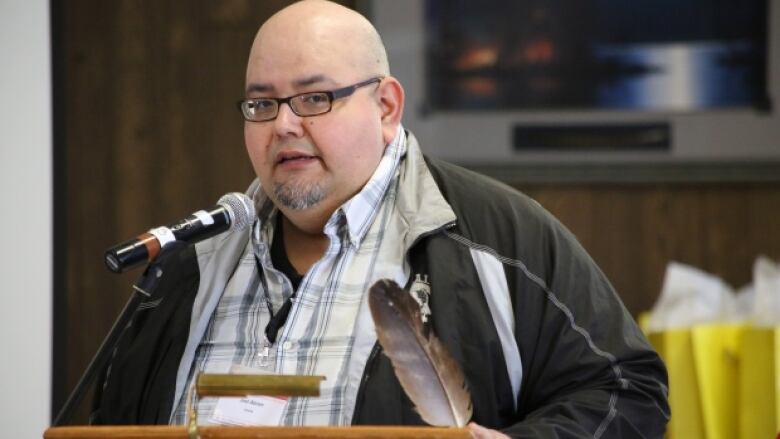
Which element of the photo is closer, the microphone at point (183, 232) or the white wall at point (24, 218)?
the microphone at point (183, 232)

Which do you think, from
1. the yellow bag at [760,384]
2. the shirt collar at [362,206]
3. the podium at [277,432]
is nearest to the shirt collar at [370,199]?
the shirt collar at [362,206]

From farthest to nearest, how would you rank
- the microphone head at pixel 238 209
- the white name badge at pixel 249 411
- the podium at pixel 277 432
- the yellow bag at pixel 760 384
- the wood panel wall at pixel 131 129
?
the wood panel wall at pixel 131 129
the yellow bag at pixel 760 384
the white name badge at pixel 249 411
the microphone head at pixel 238 209
the podium at pixel 277 432

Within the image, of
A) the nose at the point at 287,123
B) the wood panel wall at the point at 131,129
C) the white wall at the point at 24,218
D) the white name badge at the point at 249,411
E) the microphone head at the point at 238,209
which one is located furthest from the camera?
the wood panel wall at the point at 131,129

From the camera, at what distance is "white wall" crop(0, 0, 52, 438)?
2826 mm

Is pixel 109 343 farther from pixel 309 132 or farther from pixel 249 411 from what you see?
pixel 309 132

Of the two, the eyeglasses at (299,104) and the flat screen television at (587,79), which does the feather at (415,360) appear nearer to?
the eyeglasses at (299,104)

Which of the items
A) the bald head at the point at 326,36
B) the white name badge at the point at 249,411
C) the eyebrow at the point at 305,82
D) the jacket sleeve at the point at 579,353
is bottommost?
the white name badge at the point at 249,411

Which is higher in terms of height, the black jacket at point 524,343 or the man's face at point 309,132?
the man's face at point 309,132

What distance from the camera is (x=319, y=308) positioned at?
1892 millimetres

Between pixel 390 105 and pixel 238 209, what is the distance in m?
0.45

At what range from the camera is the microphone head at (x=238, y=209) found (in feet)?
5.44

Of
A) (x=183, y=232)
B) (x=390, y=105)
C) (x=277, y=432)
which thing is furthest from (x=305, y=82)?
(x=277, y=432)

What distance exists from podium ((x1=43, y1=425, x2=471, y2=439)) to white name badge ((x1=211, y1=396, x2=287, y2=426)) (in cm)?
44

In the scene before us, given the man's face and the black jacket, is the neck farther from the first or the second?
the black jacket
